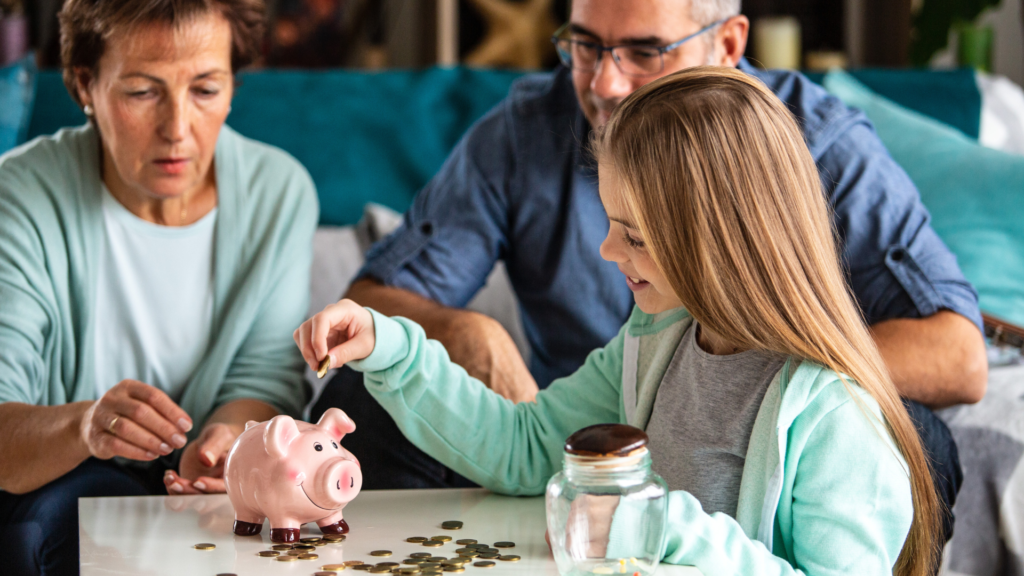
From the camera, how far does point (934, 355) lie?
4.15ft

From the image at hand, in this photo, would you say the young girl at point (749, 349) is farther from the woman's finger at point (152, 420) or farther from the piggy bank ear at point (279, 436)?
the woman's finger at point (152, 420)

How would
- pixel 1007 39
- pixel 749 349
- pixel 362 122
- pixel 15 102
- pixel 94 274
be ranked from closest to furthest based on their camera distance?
pixel 749 349 < pixel 94 274 < pixel 15 102 < pixel 362 122 < pixel 1007 39

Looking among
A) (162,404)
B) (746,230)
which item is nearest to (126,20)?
(162,404)

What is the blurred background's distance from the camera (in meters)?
2.81

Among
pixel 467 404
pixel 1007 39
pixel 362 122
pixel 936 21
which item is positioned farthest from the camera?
pixel 1007 39

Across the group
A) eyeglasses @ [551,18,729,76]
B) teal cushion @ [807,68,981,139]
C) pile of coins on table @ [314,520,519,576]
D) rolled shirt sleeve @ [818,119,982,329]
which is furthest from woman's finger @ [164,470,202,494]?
teal cushion @ [807,68,981,139]

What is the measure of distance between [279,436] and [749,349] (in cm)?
43

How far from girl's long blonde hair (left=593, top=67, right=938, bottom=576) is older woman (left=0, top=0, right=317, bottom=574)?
0.59m

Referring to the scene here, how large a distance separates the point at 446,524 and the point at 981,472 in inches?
34.5

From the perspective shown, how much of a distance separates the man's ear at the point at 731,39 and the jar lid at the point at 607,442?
A: 0.86m

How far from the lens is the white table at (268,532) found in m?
0.76

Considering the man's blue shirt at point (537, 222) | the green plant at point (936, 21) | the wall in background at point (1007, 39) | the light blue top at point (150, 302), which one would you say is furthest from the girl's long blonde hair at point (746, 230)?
the wall in background at point (1007, 39)

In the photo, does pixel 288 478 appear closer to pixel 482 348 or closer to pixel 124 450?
pixel 124 450

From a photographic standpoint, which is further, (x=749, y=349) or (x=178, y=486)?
(x=178, y=486)
